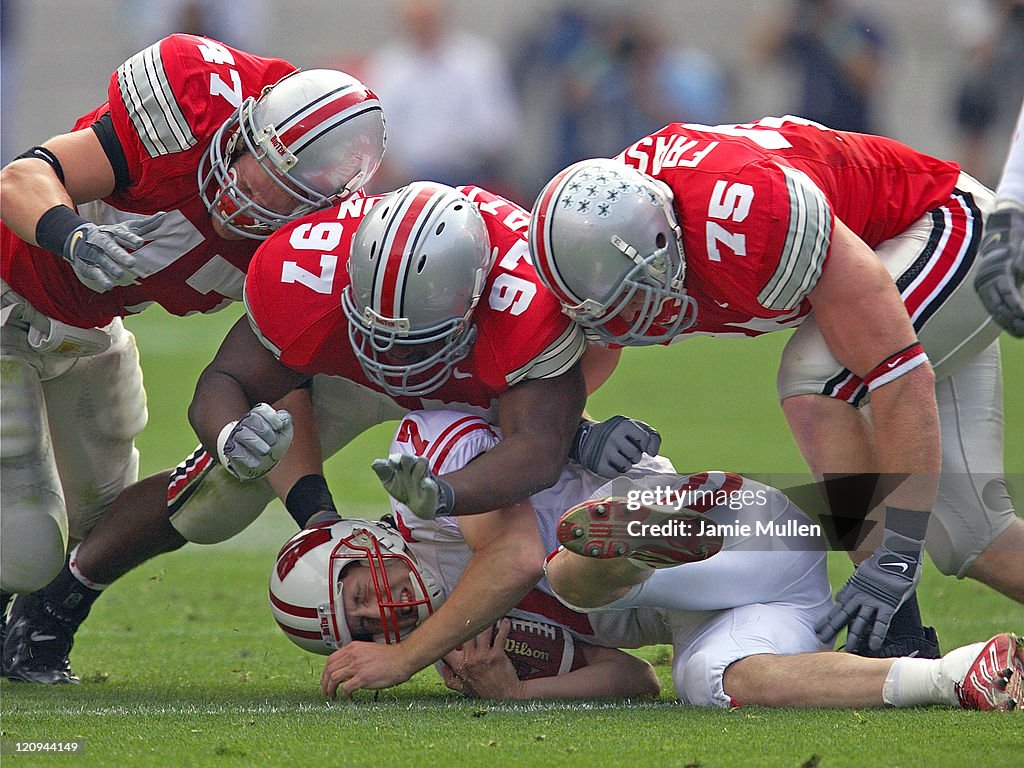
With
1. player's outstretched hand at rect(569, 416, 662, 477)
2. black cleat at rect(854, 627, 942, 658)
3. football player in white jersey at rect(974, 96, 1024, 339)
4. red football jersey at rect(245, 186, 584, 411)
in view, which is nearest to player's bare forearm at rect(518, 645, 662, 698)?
player's outstretched hand at rect(569, 416, 662, 477)

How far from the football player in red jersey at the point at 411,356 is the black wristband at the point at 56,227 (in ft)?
1.42

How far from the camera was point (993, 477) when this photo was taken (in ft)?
12.8

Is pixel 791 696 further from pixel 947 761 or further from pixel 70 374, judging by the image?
pixel 70 374

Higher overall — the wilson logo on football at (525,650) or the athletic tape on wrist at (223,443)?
the athletic tape on wrist at (223,443)

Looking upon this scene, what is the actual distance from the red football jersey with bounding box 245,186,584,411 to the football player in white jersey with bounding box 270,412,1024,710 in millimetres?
163

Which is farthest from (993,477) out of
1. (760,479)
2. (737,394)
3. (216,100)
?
(737,394)

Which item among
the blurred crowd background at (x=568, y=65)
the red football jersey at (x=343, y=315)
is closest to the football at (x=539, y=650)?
the red football jersey at (x=343, y=315)

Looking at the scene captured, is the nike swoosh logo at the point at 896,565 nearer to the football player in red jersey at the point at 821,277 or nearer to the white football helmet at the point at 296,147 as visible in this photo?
the football player in red jersey at the point at 821,277

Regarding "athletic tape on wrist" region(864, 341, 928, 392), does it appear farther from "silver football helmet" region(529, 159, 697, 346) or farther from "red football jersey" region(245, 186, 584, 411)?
"red football jersey" region(245, 186, 584, 411)

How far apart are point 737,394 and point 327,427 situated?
504 cm

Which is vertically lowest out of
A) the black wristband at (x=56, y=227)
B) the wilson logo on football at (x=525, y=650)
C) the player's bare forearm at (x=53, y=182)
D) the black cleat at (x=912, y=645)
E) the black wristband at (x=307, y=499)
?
the wilson logo on football at (x=525, y=650)

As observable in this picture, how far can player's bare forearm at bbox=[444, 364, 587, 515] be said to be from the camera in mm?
3344

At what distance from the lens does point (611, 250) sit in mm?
3414

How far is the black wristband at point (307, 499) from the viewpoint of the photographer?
12.5ft
